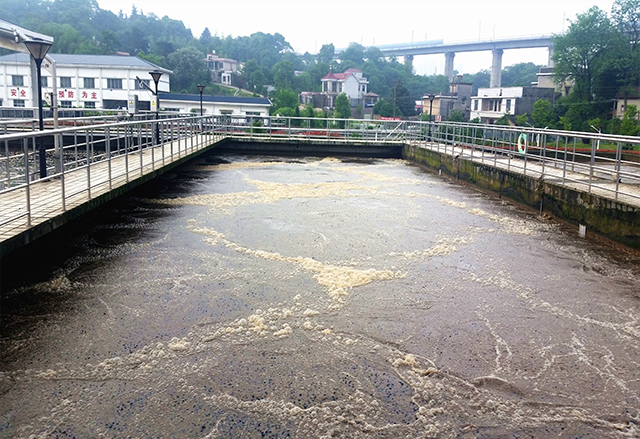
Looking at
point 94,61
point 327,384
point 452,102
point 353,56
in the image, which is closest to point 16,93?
point 94,61

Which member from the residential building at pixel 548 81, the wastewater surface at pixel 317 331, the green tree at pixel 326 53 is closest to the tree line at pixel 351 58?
the green tree at pixel 326 53

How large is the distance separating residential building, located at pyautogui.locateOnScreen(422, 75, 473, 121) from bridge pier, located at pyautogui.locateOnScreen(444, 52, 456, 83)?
1498 inches

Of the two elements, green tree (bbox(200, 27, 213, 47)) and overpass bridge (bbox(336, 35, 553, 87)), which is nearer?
overpass bridge (bbox(336, 35, 553, 87))

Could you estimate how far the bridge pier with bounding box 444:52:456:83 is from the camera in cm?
13238

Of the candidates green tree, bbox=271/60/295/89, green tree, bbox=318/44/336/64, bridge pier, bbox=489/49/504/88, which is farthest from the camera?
green tree, bbox=318/44/336/64

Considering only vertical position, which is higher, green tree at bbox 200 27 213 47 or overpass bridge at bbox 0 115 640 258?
green tree at bbox 200 27 213 47

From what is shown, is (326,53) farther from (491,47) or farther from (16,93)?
(16,93)

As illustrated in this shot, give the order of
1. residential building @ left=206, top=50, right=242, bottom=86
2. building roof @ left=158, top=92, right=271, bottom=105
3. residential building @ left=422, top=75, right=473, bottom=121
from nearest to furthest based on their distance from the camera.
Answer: building roof @ left=158, top=92, right=271, bottom=105
residential building @ left=422, top=75, right=473, bottom=121
residential building @ left=206, top=50, right=242, bottom=86

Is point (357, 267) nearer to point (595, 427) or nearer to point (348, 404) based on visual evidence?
point (348, 404)

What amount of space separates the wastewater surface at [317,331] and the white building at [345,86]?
10979 centimetres

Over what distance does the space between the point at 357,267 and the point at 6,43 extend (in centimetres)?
1368

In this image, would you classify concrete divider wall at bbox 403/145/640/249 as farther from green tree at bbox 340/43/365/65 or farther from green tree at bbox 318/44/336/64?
green tree at bbox 318/44/336/64

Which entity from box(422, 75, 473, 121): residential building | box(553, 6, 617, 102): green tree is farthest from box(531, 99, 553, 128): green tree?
box(422, 75, 473, 121): residential building

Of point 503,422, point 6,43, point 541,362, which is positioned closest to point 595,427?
point 503,422
